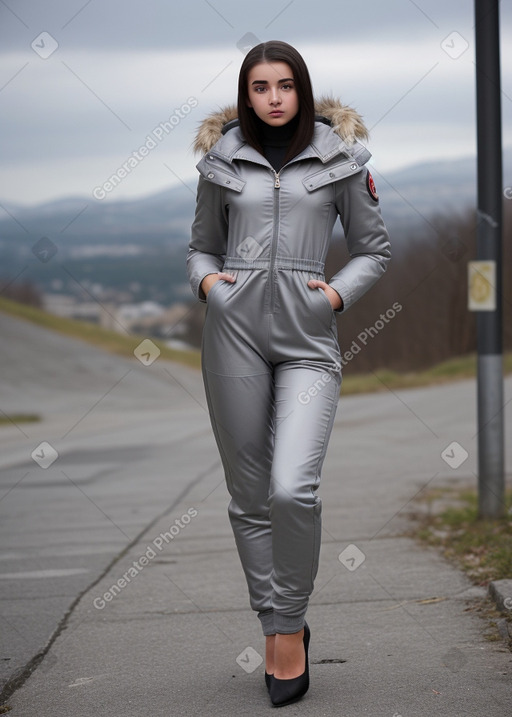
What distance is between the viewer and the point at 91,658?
144 inches

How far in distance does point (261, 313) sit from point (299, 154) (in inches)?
19.7

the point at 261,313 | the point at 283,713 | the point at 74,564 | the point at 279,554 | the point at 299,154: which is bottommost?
the point at 74,564

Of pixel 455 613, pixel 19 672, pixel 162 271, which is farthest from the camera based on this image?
pixel 162 271

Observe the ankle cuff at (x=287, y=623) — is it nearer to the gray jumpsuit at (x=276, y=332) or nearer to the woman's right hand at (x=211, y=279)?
the gray jumpsuit at (x=276, y=332)

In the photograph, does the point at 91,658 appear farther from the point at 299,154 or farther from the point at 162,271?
the point at 162,271

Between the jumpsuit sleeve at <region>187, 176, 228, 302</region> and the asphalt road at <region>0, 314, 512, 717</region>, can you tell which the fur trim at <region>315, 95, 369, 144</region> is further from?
the asphalt road at <region>0, 314, 512, 717</region>

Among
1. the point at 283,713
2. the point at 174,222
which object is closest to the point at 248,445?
the point at 283,713

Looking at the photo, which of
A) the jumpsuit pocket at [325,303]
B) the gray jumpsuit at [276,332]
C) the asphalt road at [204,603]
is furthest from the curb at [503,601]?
the jumpsuit pocket at [325,303]

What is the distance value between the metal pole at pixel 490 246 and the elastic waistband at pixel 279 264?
319 centimetres

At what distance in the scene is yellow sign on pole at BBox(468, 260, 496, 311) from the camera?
618 centimetres

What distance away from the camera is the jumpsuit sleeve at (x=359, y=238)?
315cm

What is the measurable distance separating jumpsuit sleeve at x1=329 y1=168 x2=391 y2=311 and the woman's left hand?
13mm

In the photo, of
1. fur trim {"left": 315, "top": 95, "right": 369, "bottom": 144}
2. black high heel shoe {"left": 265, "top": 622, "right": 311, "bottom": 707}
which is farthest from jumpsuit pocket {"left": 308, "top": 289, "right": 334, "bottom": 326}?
black high heel shoe {"left": 265, "top": 622, "right": 311, "bottom": 707}

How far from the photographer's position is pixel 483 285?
6.21 metres
